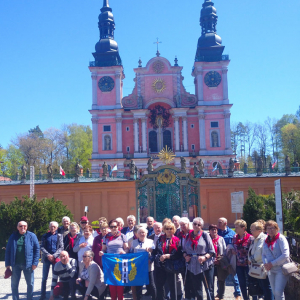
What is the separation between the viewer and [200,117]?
41.7m

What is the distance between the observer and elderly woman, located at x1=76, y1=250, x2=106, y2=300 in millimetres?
7271

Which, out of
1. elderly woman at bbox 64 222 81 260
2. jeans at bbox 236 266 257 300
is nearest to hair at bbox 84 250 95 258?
elderly woman at bbox 64 222 81 260

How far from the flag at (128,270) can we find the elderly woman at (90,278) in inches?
6.5

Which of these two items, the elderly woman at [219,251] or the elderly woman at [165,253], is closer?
the elderly woman at [165,253]

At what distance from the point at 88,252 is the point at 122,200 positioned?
14.3 m

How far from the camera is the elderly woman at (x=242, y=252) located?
7.07 metres

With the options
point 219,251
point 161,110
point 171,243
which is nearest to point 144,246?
point 171,243

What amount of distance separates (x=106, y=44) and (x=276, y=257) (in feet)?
135

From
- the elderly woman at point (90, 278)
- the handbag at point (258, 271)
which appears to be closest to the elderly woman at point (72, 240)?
the elderly woman at point (90, 278)

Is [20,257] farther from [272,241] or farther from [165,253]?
[272,241]

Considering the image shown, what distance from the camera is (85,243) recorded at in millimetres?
7812

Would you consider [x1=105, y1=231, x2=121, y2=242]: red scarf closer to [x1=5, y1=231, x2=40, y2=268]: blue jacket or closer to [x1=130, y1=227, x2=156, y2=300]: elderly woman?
[x1=130, y1=227, x2=156, y2=300]: elderly woman

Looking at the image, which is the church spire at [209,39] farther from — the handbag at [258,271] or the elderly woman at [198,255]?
the handbag at [258,271]

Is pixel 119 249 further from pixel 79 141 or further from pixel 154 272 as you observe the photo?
pixel 79 141
